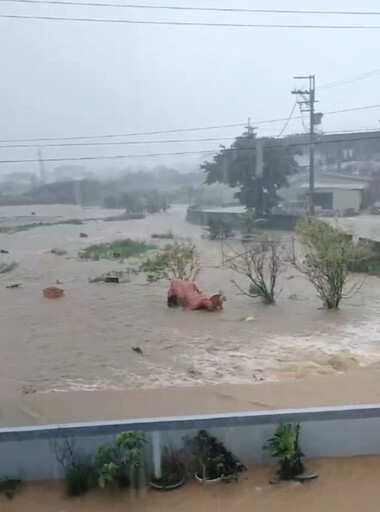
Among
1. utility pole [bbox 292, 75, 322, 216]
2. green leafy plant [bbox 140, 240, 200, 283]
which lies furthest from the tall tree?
green leafy plant [bbox 140, 240, 200, 283]

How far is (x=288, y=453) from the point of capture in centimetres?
147

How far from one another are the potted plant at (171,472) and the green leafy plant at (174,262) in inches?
28.6

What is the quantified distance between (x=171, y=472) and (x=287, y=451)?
0.31m

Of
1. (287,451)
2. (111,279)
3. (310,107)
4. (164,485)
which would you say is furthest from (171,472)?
(310,107)

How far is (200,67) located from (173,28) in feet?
0.49

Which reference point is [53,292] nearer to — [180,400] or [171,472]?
[180,400]

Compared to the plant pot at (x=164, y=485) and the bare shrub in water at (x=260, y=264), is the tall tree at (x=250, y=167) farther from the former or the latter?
the plant pot at (x=164, y=485)

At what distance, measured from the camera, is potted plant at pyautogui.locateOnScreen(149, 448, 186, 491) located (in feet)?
4.65

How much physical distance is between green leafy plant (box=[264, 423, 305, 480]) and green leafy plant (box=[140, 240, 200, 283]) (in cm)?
73

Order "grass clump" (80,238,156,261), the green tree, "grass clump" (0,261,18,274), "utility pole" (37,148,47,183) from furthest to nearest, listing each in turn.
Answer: the green tree < "grass clump" (80,238,156,261) < "grass clump" (0,261,18,274) < "utility pole" (37,148,47,183)

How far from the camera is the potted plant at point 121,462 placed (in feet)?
4.58

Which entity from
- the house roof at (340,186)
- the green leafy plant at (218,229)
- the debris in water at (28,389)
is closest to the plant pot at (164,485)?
the debris in water at (28,389)

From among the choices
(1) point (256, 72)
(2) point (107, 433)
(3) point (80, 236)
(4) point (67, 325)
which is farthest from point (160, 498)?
(1) point (256, 72)

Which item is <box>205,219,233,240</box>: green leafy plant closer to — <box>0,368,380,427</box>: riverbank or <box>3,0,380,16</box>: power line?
<box>0,368,380,427</box>: riverbank
